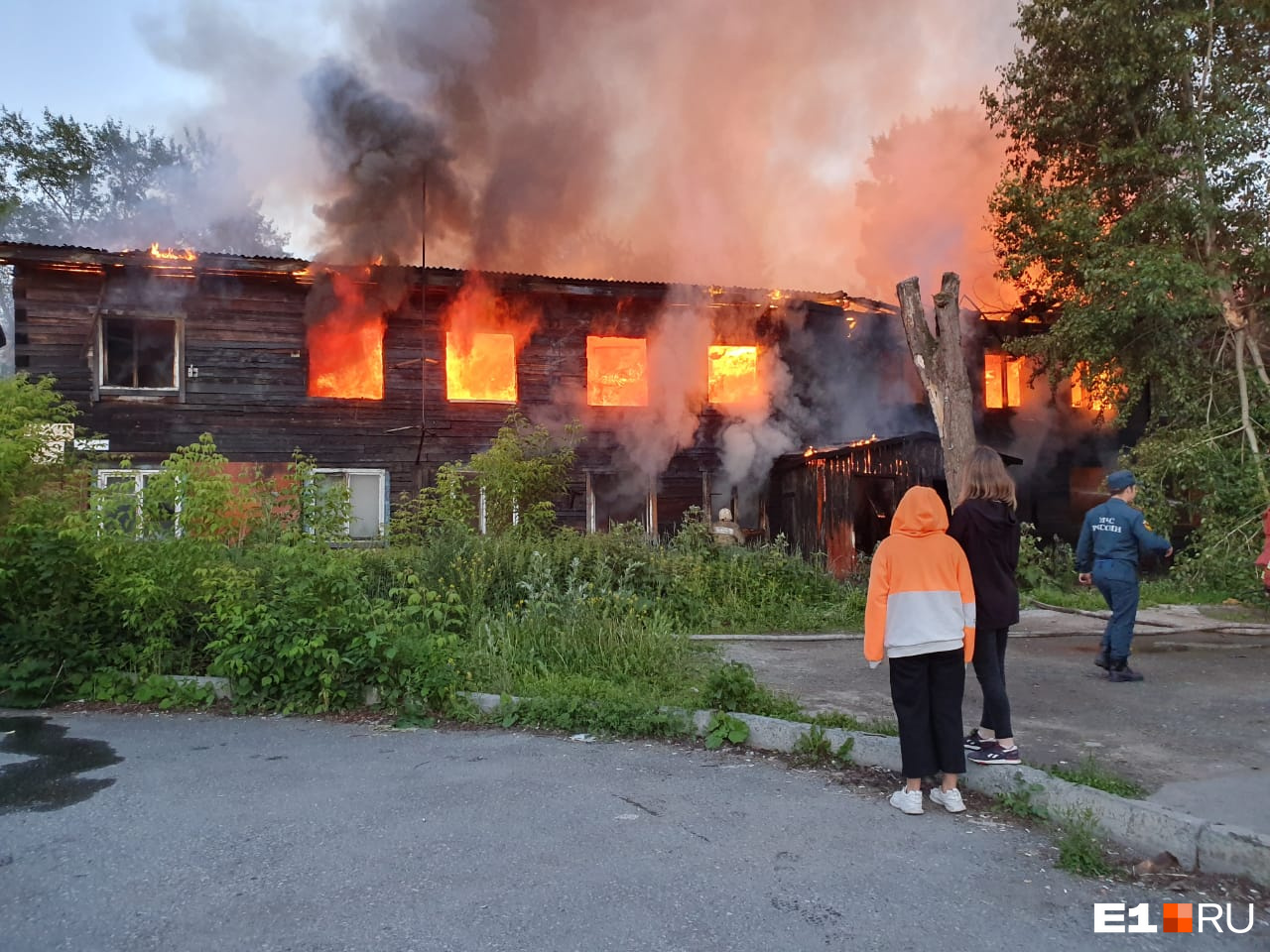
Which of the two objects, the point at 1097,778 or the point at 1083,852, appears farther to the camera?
the point at 1097,778

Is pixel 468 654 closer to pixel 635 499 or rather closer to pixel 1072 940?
pixel 1072 940

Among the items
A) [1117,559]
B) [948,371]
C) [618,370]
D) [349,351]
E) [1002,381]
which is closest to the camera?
[1117,559]

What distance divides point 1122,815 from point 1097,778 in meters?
0.42

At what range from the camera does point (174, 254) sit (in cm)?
1356

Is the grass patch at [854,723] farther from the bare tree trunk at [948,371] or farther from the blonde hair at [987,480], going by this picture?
the bare tree trunk at [948,371]

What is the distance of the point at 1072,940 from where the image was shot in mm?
3113

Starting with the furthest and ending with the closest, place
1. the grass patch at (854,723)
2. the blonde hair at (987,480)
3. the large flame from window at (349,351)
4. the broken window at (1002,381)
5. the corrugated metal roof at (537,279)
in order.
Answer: the broken window at (1002,381) → the large flame from window at (349,351) → the corrugated metal roof at (537,279) → the grass patch at (854,723) → the blonde hair at (987,480)

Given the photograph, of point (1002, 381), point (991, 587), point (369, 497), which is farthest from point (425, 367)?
point (991, 587)

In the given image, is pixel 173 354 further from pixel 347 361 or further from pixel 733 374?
pixel 733 374

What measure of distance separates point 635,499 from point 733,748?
10637 millimetres

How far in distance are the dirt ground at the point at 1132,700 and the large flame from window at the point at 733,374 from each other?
825 cm

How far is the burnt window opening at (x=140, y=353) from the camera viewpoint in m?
14.3

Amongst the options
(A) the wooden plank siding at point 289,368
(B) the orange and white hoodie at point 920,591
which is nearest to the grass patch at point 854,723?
(B) the orange and white hoodie at point 920,591

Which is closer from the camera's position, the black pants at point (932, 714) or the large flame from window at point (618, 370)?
the black pants at point (932, 714)
